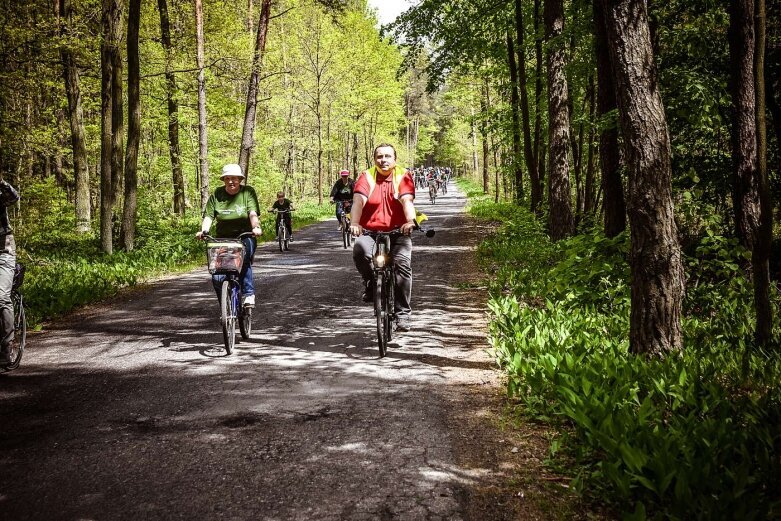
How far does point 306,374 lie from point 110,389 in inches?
73.8

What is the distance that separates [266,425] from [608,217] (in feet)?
23.2

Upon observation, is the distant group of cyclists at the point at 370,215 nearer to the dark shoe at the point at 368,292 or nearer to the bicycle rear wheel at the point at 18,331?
the dark shoe at the point at 368,292

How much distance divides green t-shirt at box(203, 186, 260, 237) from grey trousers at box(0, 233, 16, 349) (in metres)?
2.15

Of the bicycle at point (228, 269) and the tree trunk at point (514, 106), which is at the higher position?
the tree trunk at point (514, 106)

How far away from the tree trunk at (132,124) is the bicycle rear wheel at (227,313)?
991 cm

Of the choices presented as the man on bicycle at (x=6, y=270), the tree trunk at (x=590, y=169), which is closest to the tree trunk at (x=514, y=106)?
the tree trunk at (x=590, y=169)

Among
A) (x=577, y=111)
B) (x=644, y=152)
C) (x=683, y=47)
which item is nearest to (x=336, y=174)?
(x=577, y=111)

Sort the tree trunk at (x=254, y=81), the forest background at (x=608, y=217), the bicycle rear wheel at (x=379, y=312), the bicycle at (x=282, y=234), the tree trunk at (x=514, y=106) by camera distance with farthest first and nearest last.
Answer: the tree trunk at (x=254, y=81), the tree trunk at (x=514, y=106), the bicycle at (x=282, y=234), the bicycle rear wheel at (x=379, y=312), the forest background at (x=608, y=217)

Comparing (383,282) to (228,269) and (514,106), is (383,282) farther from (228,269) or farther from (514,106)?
(514,106)

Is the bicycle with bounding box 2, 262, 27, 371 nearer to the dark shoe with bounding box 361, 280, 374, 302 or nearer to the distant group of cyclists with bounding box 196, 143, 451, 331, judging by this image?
the distant group of cyclists with bounding box 196, 143, 451, 331

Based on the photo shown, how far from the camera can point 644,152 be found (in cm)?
505

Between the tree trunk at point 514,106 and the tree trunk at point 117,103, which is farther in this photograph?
the tree trunk at point 514,106

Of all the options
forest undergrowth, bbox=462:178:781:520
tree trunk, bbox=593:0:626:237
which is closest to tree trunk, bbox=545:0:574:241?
tree trunk, bbox=593:0:626:237

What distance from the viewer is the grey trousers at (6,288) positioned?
5691mm
